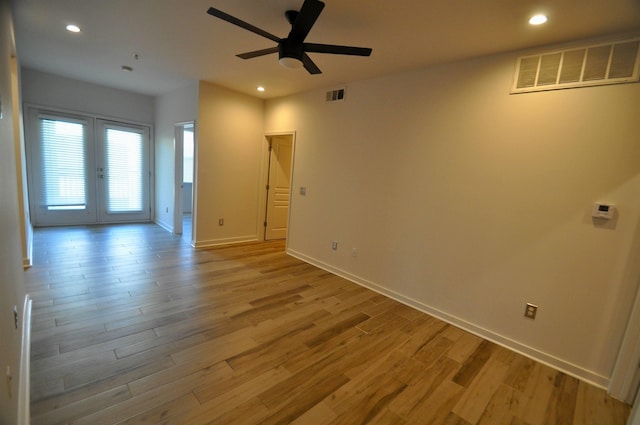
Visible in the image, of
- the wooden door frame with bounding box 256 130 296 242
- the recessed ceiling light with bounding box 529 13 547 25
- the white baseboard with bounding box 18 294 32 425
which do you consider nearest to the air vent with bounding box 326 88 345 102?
the wooden door frame with bounding box 256 130 296 242

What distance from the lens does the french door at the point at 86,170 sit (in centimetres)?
514

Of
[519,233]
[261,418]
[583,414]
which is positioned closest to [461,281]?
[519,233]

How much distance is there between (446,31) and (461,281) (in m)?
2.36

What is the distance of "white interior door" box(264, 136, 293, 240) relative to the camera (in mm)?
5551

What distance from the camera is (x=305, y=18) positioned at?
1.92 m

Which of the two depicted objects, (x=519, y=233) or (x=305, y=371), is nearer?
(x=305, y=371)

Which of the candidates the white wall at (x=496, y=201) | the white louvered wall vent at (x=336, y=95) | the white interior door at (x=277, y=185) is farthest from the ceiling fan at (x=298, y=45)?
the white interior door at (x=277, y=185)

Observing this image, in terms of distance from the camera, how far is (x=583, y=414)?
6.33 ft

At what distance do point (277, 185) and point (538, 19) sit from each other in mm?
4492

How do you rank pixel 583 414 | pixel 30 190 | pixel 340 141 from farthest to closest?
1. pixel 30 190
2. pixel 340 141
3. pixel 583 414

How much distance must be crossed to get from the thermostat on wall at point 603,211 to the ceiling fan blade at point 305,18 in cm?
254

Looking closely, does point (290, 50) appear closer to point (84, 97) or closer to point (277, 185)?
point (277, 185)

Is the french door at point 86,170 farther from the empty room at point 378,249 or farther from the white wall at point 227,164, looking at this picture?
the white wall at point 227,164

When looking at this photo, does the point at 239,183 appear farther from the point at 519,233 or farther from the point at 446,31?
the point at 519,233
